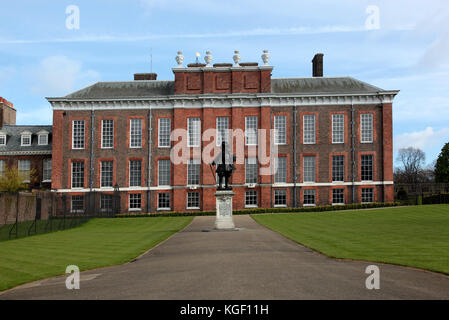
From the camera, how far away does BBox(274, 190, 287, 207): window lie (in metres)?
47.3

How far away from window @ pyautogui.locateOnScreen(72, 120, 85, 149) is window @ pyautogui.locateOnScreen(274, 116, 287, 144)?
19586 mm

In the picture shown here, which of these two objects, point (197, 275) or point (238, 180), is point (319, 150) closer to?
point (238, 180)

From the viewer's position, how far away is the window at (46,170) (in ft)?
169

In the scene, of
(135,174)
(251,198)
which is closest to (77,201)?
(135,174)

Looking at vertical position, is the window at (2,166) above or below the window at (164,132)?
below

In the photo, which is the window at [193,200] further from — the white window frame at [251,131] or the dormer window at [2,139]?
the dormer window at [2,139]

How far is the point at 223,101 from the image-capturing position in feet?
156

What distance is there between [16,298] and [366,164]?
4207cm

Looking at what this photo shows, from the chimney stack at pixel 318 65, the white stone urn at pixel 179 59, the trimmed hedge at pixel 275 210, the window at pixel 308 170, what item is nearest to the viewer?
the trimmed hedge at pixel 275 210

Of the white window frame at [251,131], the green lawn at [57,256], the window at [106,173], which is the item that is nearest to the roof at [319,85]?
the white window frame at [251,131]

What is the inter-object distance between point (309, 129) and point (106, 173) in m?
20.9

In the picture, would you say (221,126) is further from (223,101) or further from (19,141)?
(19,141)

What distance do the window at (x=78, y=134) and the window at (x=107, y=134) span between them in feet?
6.91

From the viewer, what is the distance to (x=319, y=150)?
156 feet
